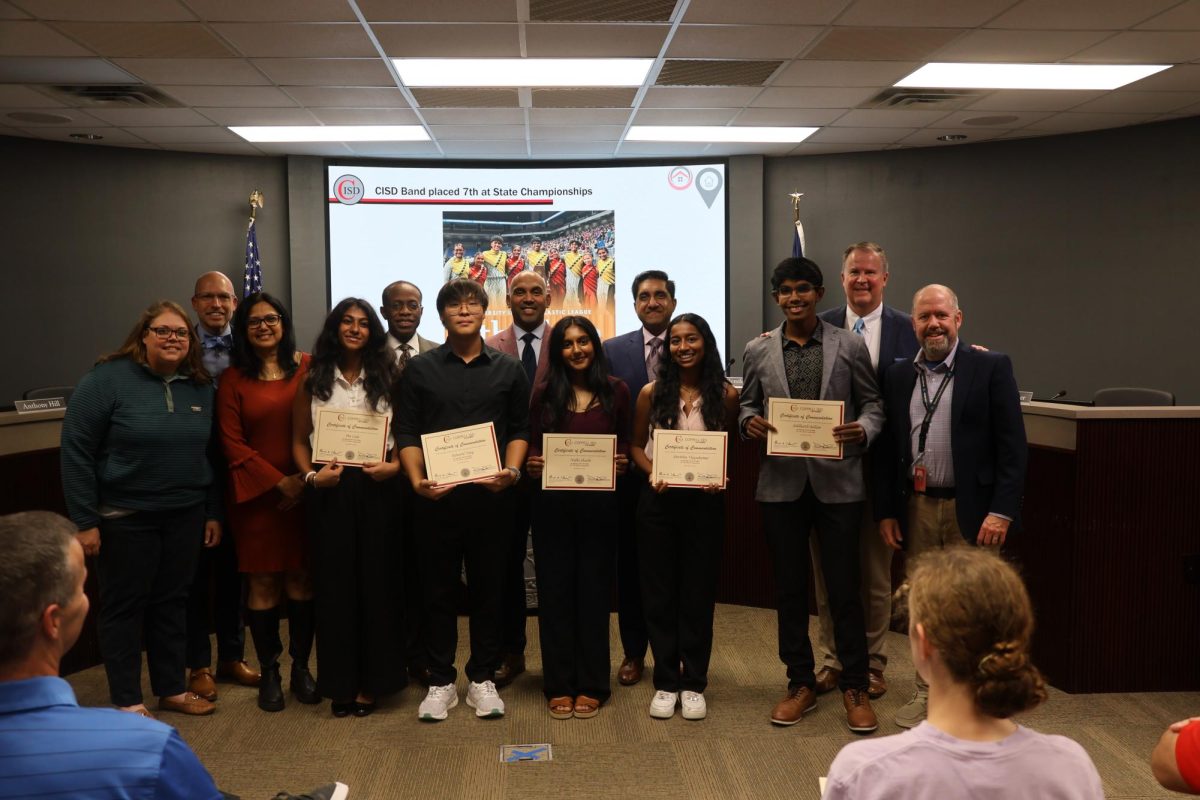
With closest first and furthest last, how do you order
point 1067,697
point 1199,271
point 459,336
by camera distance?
point 459,336 → point 1067,697 → point 1199,271

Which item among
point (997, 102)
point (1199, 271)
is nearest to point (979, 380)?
point (997, 102)

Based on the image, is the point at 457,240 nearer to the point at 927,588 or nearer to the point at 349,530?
the point at 349,530

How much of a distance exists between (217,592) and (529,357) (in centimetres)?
158

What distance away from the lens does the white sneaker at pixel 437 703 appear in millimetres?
3369

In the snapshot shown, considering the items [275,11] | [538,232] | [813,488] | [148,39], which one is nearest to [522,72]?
[275,11]

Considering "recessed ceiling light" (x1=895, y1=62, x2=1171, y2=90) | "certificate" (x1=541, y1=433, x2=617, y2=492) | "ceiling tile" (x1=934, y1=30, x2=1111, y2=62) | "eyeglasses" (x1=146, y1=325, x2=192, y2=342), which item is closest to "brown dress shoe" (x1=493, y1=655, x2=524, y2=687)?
"certificate" (x1=541, y1=433, x2=617, y2=492)

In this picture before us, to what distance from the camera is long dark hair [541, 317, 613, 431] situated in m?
3.33

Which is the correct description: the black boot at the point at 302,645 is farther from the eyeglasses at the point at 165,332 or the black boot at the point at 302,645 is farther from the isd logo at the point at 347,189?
the isd logo at the point at 347,189

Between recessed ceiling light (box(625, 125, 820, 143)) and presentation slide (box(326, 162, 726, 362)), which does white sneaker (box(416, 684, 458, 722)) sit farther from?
presentation slide (box(326, 162, 726, 362))

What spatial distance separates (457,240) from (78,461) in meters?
5.44

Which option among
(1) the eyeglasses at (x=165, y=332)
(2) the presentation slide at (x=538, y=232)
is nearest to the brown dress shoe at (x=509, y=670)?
(1) the eyeglasses at (x=165, y=332)

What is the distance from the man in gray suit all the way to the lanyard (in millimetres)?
148

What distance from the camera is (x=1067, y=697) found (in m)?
3.59

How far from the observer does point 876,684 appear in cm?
355
